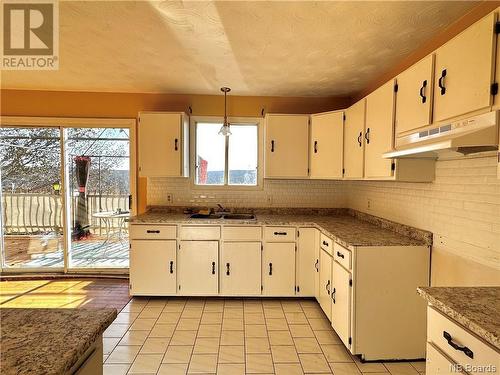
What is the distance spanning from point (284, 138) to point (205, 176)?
4.01ft

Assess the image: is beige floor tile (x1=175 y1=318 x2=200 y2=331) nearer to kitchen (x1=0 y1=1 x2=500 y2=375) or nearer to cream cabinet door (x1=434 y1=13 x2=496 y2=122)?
kitchen (x1=0 y1=1 x2=500 y2=375)

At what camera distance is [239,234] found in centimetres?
319

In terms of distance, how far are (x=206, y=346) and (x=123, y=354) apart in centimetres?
67

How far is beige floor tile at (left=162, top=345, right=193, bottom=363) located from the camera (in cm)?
216

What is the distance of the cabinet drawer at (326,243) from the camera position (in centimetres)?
266

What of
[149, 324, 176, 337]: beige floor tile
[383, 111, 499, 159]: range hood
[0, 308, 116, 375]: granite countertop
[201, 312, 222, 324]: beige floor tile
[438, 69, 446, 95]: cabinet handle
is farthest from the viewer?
[201, 312, 222, 324]: beige floor tile

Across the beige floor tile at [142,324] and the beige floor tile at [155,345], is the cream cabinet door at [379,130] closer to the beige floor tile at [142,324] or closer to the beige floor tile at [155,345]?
the beige floor tile at [155,345]

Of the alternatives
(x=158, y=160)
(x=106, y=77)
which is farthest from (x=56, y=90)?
(x=158, y=160)

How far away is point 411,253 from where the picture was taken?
213cm

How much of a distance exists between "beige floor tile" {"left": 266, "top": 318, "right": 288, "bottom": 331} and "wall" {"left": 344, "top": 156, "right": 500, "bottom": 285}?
4.54 ft

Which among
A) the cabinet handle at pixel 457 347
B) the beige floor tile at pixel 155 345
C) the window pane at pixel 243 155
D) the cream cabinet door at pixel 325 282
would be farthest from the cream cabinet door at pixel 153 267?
the cabinet handle at pixel 457 347

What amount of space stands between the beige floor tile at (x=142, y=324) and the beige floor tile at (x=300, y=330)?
4.45 feet

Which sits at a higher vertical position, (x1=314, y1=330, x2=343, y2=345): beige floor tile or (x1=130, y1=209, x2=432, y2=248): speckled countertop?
(x1=130, y1=209, x2=432, y2=248): speckled countertop

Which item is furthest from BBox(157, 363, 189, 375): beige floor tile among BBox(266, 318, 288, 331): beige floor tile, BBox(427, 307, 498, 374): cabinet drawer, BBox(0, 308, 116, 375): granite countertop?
BBox(427, 307, 498, 374): cabinet drawer
